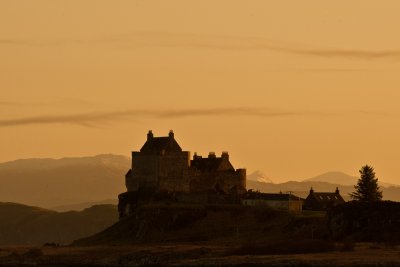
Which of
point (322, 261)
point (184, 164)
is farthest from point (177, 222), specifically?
point (322, 261)

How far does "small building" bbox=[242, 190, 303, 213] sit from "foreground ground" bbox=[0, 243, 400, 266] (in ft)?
85.8

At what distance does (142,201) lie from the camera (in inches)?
7707

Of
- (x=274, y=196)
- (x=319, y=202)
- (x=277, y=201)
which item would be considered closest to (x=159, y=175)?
(x=274, y=196)

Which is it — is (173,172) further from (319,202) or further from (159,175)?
(319,202)

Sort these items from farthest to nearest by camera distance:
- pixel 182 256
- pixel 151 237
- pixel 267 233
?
pixel 151 237 < pixel 267 233 < pixel 182 256

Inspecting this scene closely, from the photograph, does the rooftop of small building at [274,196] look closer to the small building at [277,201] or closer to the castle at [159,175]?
the small building at [277,201]

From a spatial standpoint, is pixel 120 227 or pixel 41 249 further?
pixel 120 227

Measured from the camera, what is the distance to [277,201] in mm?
185875

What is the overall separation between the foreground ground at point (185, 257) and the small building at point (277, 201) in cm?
2617

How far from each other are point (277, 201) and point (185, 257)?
4315 cm

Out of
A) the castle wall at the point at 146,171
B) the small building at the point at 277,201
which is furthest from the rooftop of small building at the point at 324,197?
the castle wall at the point at 146,171

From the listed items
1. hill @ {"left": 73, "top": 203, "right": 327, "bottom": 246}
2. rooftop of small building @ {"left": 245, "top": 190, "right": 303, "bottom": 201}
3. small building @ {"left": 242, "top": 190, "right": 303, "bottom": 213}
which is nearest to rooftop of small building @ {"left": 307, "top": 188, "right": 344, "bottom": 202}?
small building @ {"left": 242, "top": 190, "right": 303, "bottom": 213}

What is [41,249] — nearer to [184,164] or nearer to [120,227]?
[120,227]

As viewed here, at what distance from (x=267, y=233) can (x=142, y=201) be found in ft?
113
